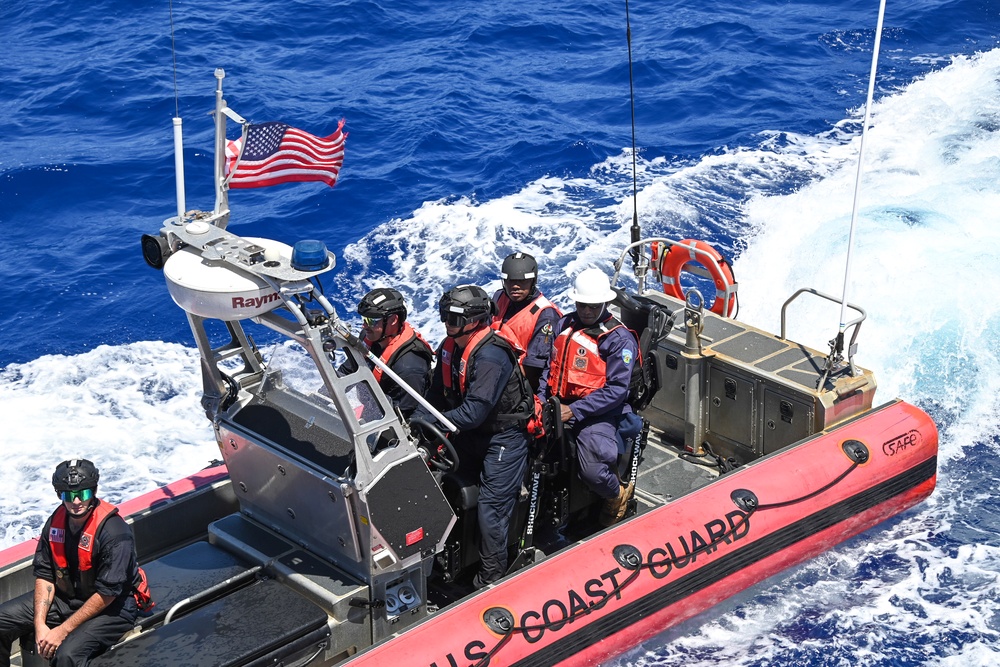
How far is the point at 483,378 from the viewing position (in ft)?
21.6

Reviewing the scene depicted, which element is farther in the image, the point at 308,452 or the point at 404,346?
the point at 404,346

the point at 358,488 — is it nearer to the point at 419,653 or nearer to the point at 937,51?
the point at 419,653

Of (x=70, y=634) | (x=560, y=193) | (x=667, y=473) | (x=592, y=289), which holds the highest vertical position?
(x=592, y=289)

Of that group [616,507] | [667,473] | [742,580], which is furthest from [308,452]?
[667,473]

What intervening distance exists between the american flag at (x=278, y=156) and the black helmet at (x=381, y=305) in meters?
1.02

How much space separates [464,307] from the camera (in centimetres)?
654

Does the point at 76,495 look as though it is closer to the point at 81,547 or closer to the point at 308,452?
the point at 81,547

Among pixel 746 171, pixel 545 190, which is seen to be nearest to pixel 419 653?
pixel 545 190

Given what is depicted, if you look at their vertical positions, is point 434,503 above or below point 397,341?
below

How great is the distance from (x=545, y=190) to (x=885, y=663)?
8143mm

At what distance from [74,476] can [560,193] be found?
9592mm

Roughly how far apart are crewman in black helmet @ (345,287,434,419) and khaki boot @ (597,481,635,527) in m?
1.43

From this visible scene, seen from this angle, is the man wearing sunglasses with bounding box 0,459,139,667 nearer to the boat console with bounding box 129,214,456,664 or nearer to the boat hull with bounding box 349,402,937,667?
the boat console with bounding box 129,214,456,664

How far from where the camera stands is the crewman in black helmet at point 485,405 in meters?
6.58
